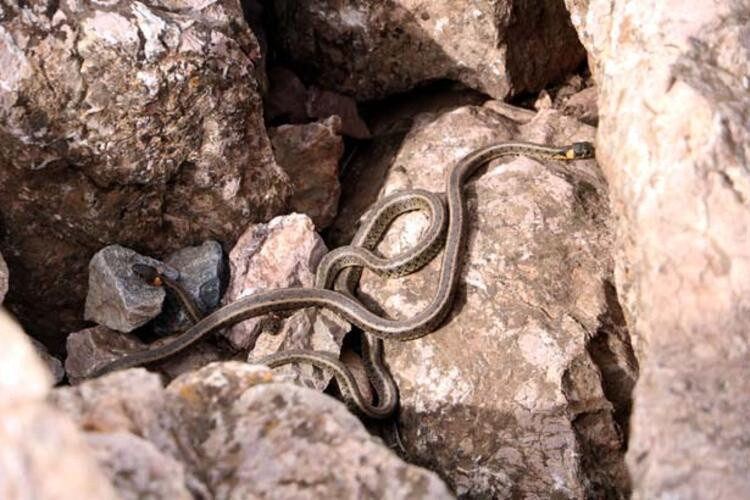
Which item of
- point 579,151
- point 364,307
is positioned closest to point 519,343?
point 364,307

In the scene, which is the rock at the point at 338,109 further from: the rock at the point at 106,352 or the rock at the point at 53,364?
the rock at the point at 53,364

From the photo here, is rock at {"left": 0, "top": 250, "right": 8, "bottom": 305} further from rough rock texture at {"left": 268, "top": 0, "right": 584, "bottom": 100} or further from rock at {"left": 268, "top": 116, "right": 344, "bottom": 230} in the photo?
rough rock texture at {"left": 268, "top": 0, "right": 584, "bottom": 100}

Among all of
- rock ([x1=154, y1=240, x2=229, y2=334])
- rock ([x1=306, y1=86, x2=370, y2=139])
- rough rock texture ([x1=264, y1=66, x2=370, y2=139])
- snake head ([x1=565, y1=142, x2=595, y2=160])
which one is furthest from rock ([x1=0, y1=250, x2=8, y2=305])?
snake head ([x1=565, y1=142, x2=595, y2=160])

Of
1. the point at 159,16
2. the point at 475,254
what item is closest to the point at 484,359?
the point at 475,254

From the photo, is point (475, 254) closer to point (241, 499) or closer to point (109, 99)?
point (109, 99)

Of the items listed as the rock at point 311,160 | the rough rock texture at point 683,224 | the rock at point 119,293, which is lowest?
the rock at point 119,293

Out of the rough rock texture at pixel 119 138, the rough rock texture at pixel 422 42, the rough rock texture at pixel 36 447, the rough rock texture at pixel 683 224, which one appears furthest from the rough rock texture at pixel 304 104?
the rough rock texture at pixel 36 447
